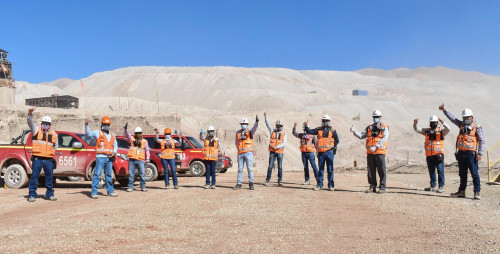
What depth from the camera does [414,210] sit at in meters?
8.30

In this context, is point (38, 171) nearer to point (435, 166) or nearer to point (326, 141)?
point (326, 141)

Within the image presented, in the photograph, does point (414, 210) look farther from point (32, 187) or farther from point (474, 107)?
point (474, 107)

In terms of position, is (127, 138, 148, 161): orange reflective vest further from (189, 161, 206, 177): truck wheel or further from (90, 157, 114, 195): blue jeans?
(189, 161, 206, 177): truck wheel

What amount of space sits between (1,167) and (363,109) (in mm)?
68019

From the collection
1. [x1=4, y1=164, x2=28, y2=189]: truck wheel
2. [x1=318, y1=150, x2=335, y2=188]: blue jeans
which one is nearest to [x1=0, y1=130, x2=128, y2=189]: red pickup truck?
[x1=4, y1=164, x2=28, y2=189]: truck wheel

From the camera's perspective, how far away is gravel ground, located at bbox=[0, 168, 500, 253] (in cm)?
554

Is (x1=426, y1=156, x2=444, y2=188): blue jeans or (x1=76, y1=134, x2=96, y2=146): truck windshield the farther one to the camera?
(x1=76, y1=134, x2=96, y2=146): truck windshield

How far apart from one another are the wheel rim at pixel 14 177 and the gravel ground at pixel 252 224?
74.6 inches

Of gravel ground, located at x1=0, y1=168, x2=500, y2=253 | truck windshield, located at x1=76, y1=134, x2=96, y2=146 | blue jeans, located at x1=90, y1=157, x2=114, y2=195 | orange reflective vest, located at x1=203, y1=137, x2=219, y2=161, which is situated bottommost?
gravel ground, located at x1=0, y1=168, x2=500, y2=253

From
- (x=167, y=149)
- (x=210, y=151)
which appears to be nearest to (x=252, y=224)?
(x=210, y=151)

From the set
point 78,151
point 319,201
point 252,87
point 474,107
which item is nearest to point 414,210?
point 319,201

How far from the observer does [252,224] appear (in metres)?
6.89

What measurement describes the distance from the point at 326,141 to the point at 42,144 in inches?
268

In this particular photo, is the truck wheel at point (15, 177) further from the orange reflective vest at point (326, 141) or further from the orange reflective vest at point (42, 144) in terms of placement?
the orange reflective vest at point (326, 141)
